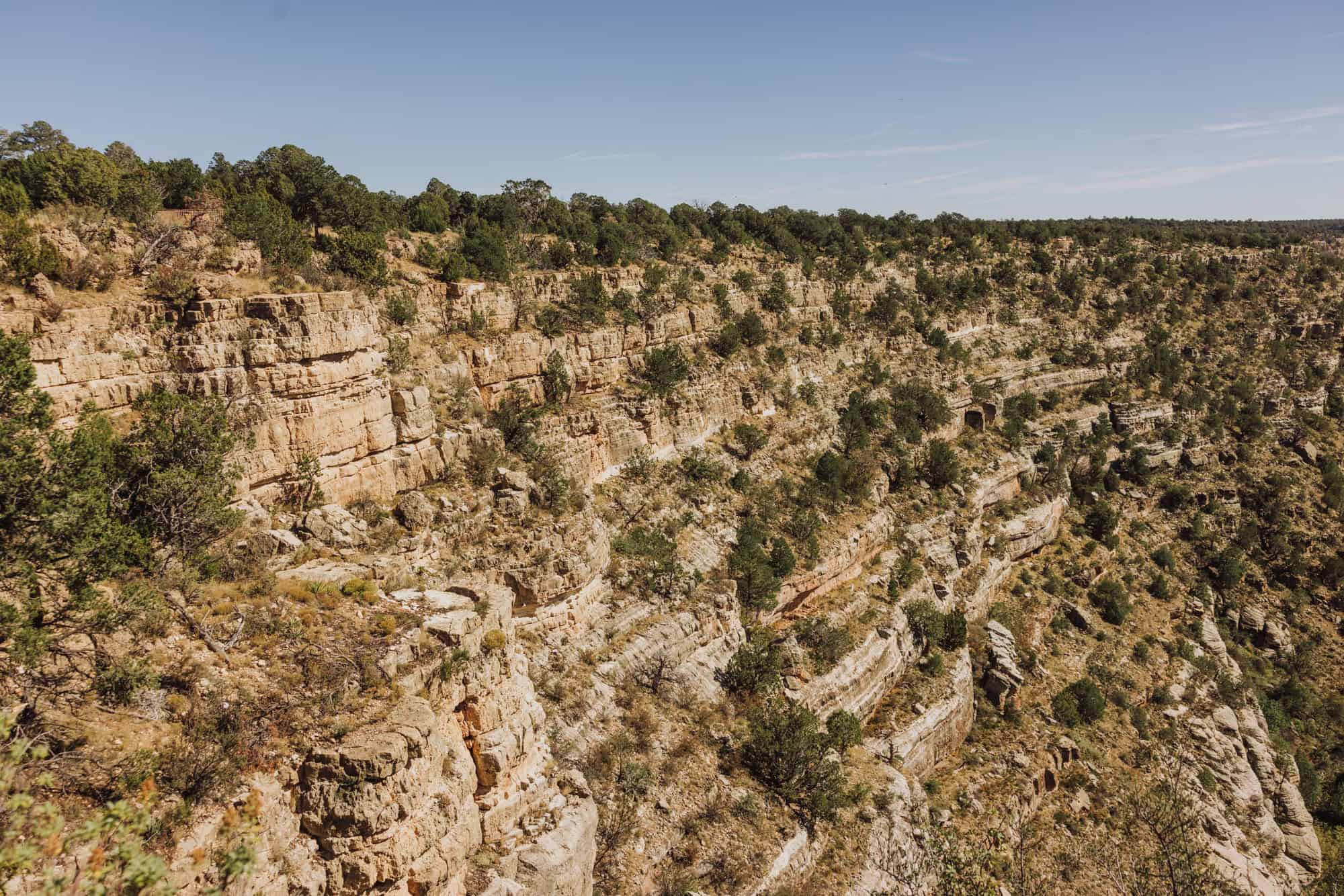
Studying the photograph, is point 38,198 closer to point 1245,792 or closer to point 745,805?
point 745,805

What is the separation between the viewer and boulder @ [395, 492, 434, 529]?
25969 millimetres

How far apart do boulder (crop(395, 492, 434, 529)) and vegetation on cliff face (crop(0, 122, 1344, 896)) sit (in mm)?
326

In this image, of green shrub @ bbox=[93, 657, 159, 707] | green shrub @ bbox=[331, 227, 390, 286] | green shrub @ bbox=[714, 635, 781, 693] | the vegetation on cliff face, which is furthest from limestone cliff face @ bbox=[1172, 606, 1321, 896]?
green shrub @ bbox=[331, 227, 390, 286]

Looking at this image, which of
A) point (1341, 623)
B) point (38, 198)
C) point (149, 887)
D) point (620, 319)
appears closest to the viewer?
point (149, 887)

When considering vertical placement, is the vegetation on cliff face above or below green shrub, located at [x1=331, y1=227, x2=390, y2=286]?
below

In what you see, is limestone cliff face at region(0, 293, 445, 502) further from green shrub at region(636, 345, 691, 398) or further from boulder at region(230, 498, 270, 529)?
green shrub at region(636, 345, 691, 398)

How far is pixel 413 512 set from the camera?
2597 cm

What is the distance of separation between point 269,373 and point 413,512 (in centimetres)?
704

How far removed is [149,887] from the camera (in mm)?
8914

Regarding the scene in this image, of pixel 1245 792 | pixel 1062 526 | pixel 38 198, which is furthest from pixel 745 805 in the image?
pixel 1062 526

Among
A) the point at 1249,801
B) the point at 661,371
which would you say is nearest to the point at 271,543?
the point at 661,371

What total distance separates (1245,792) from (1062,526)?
78.3 feet

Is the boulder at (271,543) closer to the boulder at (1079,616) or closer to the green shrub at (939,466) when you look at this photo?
the green shrub at (939,466)

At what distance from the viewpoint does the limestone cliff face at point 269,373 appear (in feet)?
63.9
